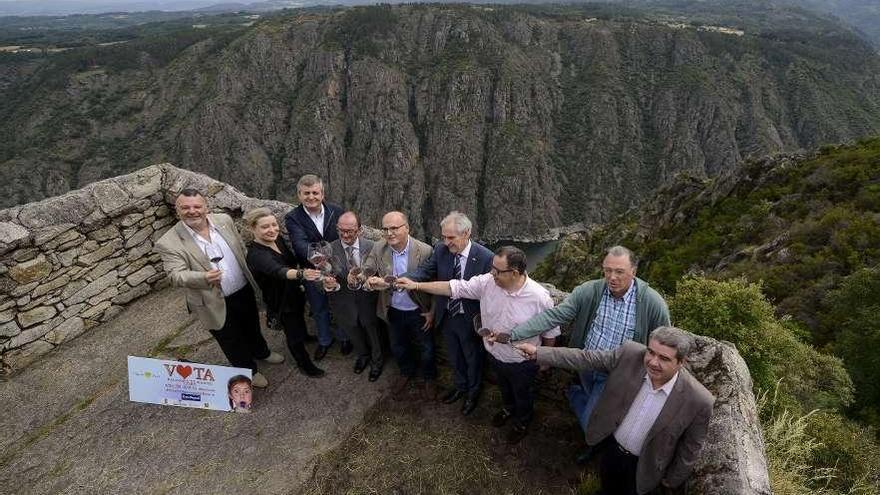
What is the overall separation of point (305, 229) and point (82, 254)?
3402 millimetres

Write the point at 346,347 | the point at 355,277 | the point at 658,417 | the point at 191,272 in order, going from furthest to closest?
the point at 346,347 → the point at 191,272 → the point at 355,277 → the point at 658,417

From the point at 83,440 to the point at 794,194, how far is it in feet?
109

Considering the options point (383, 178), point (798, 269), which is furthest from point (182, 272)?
point (383, 178)

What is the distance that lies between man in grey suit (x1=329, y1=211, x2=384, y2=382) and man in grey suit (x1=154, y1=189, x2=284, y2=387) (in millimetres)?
972

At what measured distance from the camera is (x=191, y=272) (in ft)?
14.8

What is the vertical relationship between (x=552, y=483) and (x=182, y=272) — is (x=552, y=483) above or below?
below

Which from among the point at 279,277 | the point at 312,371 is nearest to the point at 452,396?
the point at 312,371

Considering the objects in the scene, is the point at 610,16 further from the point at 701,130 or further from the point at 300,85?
the point at 300,85

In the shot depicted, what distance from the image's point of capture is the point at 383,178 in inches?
5285

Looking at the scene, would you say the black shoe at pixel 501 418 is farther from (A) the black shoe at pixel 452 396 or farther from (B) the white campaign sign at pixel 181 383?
(B) the white campaign sign at pixel 181 383

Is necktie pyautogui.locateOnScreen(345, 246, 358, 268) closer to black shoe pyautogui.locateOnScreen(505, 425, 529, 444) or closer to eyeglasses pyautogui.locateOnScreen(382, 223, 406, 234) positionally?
eyeglasses pyautogui.locateOnScreen(382, 223, 406, 234)

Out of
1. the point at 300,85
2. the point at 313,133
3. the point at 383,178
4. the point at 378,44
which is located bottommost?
the point at 383,178

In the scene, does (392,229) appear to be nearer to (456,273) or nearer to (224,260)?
(456,273)

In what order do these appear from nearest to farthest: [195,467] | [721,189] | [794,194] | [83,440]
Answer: [195,467]
[83,440]
[794,194]
[721,189]
